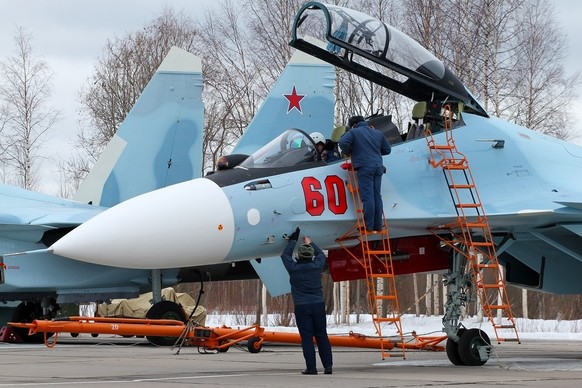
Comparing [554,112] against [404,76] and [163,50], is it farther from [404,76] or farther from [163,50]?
[404,76]

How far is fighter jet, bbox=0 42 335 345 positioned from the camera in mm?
16906

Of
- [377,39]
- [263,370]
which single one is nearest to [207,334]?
[263,370]

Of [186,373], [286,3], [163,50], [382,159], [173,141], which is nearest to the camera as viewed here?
[186,373]

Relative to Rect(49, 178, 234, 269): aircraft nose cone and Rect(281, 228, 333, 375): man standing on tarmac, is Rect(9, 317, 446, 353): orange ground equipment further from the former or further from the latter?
Rect(49, 178, 234, 269): aircraft nose cone

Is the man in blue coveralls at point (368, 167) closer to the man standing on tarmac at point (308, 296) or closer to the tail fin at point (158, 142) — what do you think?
the man standing on tarmac at point (308, 296)

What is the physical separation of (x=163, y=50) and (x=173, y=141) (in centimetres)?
1813

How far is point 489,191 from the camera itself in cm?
1044

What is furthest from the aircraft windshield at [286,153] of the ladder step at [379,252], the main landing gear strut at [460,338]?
the main landing gear strut at [460,338]

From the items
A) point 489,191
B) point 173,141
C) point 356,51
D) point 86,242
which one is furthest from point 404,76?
point 173,141

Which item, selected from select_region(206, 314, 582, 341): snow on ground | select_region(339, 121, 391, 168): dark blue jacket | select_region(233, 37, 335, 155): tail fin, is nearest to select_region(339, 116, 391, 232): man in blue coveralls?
select_region(339, 121, 391, 168): dark blue jacket

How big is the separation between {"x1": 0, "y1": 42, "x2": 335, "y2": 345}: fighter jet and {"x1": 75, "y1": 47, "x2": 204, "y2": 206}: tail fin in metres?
0.02

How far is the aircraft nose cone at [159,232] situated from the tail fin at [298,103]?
8.97 meters

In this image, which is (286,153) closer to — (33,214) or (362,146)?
(362,146)

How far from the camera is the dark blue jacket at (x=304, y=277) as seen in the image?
912 cm
